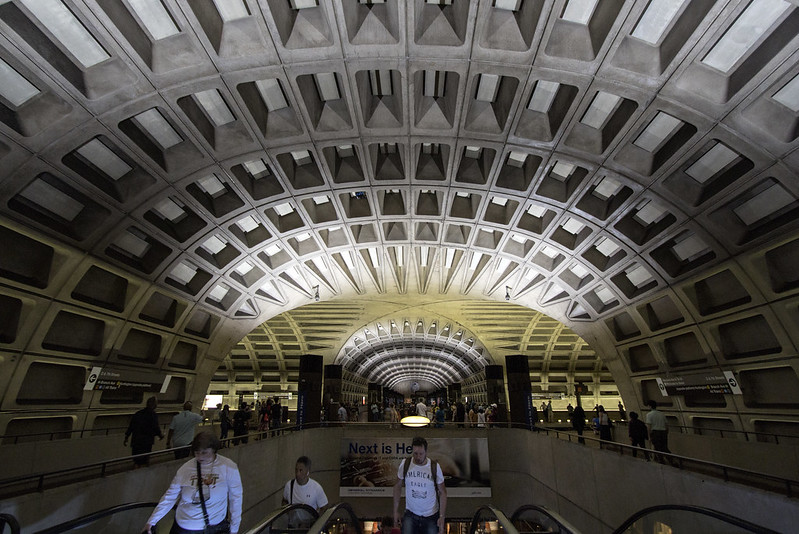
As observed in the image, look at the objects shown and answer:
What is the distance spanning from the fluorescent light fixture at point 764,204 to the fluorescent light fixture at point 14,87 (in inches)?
648

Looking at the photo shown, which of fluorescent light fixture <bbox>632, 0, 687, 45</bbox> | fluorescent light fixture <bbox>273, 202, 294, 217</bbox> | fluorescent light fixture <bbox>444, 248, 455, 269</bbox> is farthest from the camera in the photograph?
fluorescent light fixture <bbox>444, 248, 455, 269</bbox>

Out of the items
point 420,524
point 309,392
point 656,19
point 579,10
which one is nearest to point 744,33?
point 656,19

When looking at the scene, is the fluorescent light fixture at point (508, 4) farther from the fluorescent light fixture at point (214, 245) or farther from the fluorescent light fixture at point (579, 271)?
the fluorescent light fixture at point (579, 271)

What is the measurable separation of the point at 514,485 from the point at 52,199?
20904 mm

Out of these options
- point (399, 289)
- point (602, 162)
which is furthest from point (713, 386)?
point (399, 289)

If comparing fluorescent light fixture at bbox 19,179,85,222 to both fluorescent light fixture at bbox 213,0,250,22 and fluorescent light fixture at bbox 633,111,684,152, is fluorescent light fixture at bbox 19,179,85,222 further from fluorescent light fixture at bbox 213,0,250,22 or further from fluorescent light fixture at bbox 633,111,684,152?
fluorescent light fixture at bbox 633,111,684,152

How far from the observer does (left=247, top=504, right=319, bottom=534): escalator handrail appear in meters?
4.10

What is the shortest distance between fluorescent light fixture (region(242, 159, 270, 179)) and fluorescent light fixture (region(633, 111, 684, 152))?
11.0m

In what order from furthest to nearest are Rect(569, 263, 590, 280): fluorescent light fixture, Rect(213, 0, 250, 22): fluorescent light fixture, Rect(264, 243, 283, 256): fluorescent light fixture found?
Rect(569, 263, 590, 280): fluorescent light fixture, Rect(264, 243, 283, 256): fluorescent light fixture, Rect(213, 0, 250, 22): fluorescent light fixture

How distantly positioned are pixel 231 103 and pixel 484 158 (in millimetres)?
7299

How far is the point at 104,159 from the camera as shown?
1070 centimetres

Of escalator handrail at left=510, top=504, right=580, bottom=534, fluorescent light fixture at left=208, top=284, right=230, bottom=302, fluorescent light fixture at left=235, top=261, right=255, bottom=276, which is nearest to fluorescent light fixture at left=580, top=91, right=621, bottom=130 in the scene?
escalator handrail at left=510, top=504, right=580, bottom=534

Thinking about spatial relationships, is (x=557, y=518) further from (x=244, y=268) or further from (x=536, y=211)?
(x=244, y=268)

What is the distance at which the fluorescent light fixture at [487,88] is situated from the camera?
10.3m
